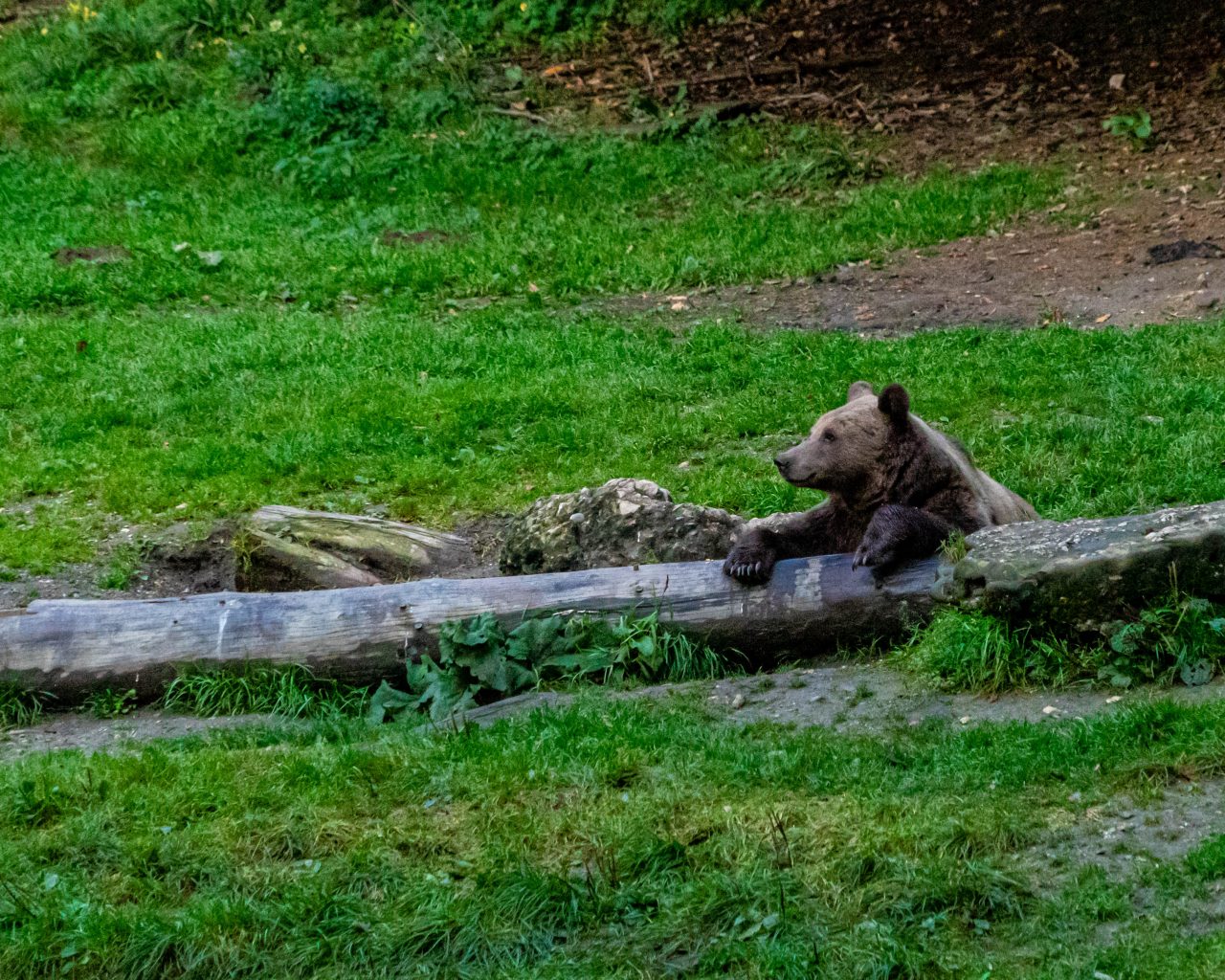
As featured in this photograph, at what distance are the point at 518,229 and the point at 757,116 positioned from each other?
3.43 meters

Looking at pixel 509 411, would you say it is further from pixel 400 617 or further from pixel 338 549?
pixel 400 617

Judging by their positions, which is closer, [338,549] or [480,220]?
[338,549]

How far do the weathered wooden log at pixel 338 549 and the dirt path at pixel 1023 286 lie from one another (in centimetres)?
499

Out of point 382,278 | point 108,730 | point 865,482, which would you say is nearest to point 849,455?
point 865,482

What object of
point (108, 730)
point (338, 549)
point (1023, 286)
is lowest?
point (1023, 286)

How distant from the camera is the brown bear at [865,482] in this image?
6574 millimetres

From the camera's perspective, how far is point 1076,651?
5781 millimetres

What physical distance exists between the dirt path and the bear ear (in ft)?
17.5

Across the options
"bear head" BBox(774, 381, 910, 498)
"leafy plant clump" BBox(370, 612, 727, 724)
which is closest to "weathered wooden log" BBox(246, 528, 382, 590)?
"leafy plant clump" BBox(370, 612, 727, 724)

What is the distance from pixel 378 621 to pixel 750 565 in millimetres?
1600

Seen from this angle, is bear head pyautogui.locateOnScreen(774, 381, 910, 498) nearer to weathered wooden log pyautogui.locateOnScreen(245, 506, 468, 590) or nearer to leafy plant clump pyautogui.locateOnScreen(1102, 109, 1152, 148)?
weathered wooden log pyautogui.locateOnScreen(245, 506, 468, 590)

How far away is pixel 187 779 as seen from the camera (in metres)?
5.36

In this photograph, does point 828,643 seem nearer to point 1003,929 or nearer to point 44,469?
point 1003,929

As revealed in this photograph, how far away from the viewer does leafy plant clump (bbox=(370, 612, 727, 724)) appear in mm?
6309
